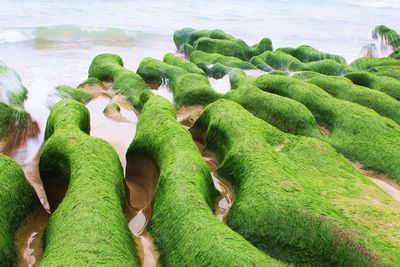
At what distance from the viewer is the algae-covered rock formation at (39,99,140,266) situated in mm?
2805

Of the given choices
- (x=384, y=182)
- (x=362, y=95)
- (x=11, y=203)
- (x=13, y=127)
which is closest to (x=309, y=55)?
(x=362, y=95)

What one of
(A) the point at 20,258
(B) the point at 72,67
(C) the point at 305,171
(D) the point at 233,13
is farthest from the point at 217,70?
(D) the point at 233,13

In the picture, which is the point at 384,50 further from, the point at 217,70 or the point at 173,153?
the point at 173,153

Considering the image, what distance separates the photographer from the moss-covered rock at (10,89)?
6.65 metres

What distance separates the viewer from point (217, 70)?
925 centimetres

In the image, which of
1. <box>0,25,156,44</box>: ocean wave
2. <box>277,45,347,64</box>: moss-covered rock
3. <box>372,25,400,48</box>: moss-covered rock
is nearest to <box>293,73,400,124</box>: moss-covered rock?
<box>277,45,347,64</box>: moss-covered rock

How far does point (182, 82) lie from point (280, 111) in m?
2.14

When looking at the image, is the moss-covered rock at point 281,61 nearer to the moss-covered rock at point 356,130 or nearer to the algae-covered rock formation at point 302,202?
the moss-covered rock at point 356,130

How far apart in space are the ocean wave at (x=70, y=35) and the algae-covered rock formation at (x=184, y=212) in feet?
38.3

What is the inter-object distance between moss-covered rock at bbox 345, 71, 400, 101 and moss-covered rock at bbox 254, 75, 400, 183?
5.25ft

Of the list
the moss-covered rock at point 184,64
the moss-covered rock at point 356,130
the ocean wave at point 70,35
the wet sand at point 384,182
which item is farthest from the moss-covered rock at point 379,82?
the ocean wave at point 70,35

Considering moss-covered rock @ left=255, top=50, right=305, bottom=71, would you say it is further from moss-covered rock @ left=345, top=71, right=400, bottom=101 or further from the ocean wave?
the ocean wave

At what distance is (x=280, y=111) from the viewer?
568 cm

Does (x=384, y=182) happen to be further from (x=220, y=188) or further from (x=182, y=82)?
(x=182, y=82)
